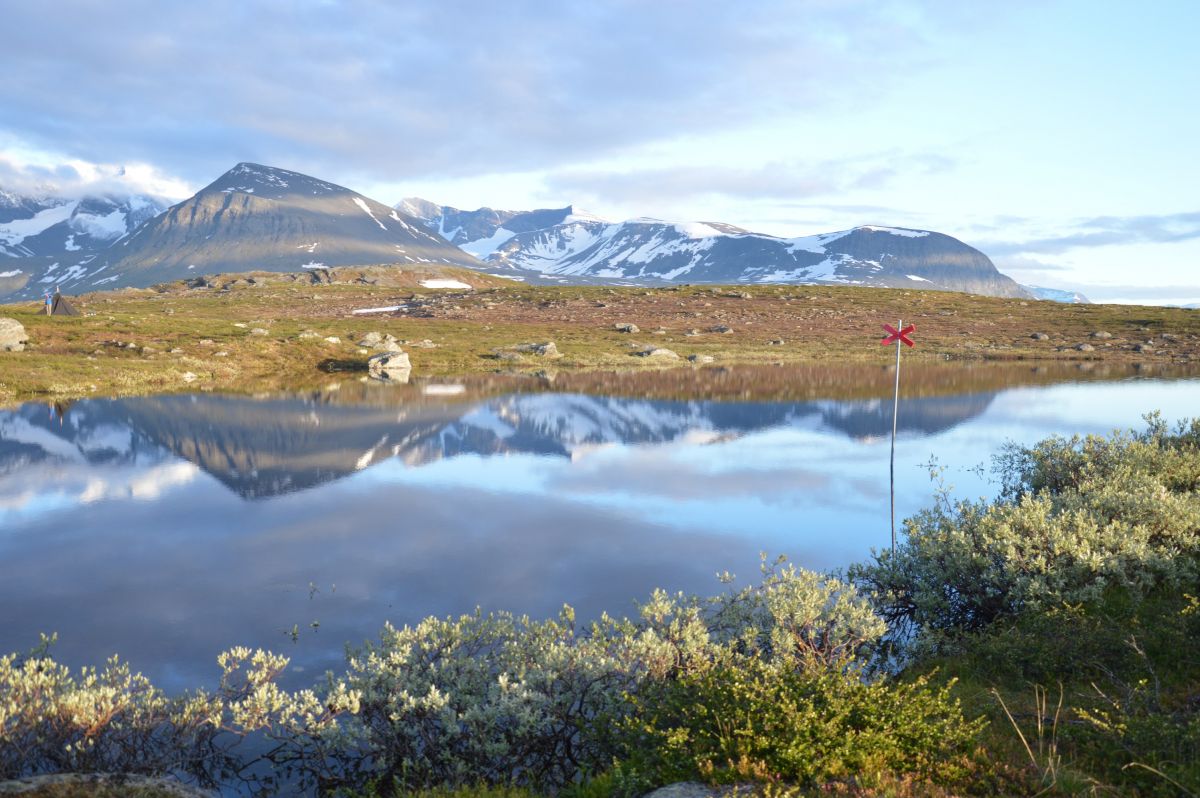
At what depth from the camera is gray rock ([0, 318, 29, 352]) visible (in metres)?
68.1

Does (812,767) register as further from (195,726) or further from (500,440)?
(500,440)

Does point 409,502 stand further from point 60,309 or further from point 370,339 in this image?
point 60,309

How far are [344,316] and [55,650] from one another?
126 metres

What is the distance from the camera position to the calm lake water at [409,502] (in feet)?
53.7

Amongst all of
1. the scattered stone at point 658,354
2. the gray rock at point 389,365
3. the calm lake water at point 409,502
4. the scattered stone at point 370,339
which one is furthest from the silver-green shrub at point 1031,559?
the scattered stone at point 370,339

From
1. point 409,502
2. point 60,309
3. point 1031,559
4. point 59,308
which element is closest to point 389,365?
point 409,502

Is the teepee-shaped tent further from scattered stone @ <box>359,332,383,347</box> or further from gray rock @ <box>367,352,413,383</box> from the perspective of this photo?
gray rock @ <box>367,352,413,383</box>

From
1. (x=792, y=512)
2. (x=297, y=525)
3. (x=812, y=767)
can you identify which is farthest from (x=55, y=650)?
(x=792, y=512)

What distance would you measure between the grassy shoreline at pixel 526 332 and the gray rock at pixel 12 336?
101 centimetres

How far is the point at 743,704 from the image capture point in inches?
360

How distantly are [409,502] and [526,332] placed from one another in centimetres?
8704

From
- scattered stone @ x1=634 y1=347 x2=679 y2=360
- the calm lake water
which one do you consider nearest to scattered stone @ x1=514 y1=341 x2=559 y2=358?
scattered stone @ x1=634 y1=347 x2=679 y2=360

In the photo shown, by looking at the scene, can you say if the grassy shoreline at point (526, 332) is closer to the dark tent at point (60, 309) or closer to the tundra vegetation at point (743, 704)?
the dark tent at point (60, 309)

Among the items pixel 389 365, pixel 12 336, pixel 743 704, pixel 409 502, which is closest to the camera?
pixel 743 704
